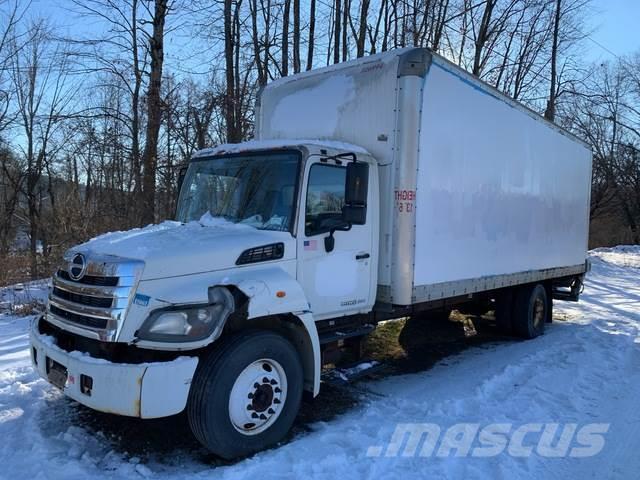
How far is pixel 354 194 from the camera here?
15.1 feet

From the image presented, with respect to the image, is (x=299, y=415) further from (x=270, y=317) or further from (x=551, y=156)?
(x=551, y=156)

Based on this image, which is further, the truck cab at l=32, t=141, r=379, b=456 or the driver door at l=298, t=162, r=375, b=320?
the driver door at l=298, t=162, r=375, b=320

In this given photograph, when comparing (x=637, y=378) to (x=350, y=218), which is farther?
(x=637, y=378)

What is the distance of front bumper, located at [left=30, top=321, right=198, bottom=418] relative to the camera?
3504 mm

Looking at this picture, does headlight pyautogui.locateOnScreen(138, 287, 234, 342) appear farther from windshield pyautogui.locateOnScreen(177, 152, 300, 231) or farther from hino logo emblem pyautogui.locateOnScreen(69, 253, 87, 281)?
windshield pyautogui.locateOnScreen(177, 152, 300, 231)

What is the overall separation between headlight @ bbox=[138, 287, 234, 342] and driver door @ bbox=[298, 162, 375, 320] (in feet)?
3.60

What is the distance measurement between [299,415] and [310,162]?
2.45 meters

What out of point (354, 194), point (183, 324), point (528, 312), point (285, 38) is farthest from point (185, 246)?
point (285, 38)

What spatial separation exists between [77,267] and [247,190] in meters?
1.65

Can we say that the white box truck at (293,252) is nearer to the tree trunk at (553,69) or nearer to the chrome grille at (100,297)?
the chrome grille at (100,297)

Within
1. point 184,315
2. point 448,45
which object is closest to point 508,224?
point 184,315

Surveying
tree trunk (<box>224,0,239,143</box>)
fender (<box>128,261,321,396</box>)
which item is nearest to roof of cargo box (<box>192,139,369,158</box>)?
fender (<box>128,261,321,396</box>)

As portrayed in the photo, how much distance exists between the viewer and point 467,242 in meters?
A: 6.41

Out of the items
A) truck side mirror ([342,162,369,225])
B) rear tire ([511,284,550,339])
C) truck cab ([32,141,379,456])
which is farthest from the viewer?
rear tire ([511,284,550,339])
